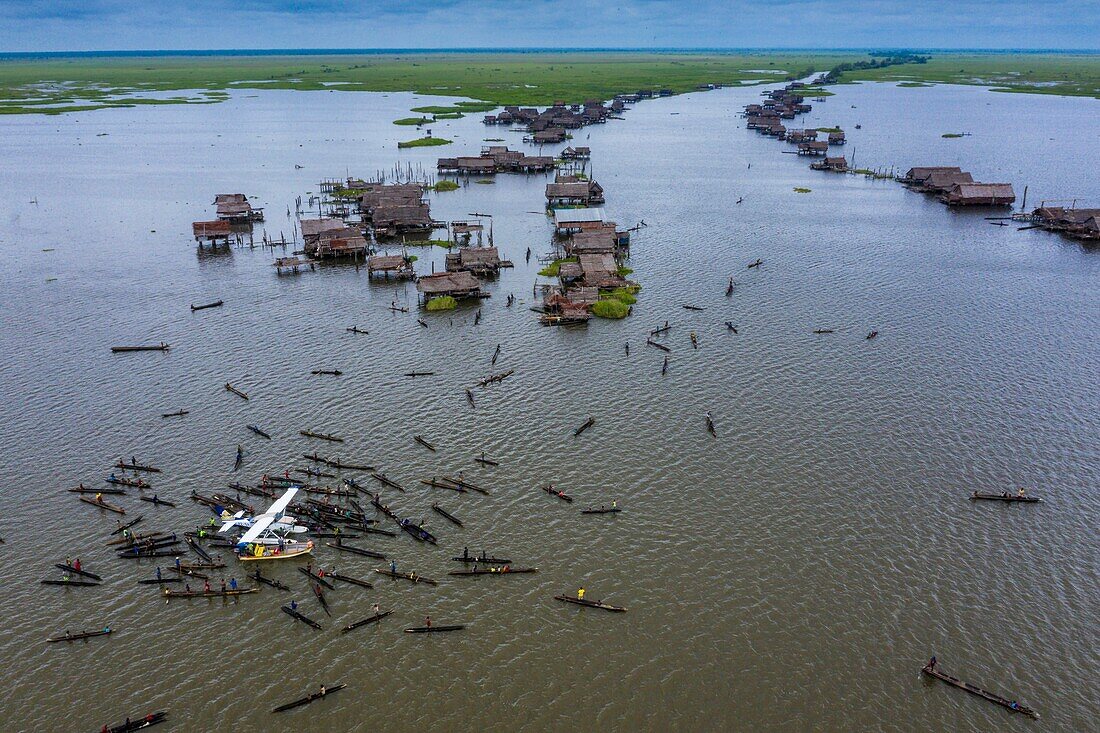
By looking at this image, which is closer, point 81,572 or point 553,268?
point 81,572

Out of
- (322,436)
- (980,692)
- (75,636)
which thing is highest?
(322,436)

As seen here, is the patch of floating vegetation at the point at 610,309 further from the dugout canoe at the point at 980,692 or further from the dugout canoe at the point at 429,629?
the dugout canoe at the point at 980,692

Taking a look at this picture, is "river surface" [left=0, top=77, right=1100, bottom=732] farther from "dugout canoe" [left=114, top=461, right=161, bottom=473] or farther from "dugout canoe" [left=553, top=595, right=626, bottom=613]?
"dugout canoe" [left=114, top=461, right=161, bottom=473]

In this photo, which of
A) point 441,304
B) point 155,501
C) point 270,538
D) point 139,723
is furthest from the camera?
point 441,304

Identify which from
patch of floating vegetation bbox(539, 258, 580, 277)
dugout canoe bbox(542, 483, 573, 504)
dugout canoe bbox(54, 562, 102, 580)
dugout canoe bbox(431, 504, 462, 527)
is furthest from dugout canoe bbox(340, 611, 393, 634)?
patch of floating vegetation bbox(539, 258, 580, 277)

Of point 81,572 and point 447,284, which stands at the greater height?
point 447,284

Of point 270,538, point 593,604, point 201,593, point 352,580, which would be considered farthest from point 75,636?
point 593,604

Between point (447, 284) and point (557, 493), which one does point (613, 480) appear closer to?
point (557, 493)

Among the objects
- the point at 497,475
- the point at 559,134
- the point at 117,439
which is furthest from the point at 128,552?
the point at 559,134
